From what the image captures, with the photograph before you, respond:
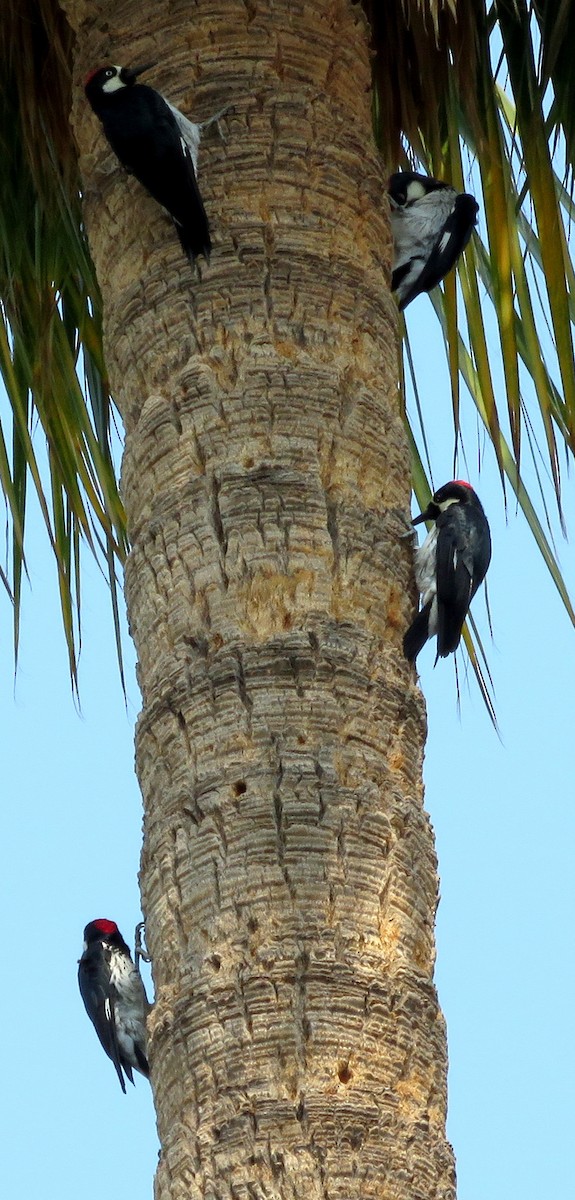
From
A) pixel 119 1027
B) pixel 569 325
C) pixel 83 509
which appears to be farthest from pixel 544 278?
pixel 119 1027

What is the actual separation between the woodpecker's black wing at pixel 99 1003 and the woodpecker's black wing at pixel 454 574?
4.56ft

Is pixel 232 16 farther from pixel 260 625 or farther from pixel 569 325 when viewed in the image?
pixel 260 625

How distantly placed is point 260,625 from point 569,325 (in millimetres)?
1704

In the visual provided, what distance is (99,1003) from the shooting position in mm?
5305

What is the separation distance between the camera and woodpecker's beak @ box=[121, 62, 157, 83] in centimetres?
436

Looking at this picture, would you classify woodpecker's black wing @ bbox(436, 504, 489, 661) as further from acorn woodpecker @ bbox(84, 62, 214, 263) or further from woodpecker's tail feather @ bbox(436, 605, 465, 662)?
acorn woodpecker @ bbox(84, 62, 214, 263)

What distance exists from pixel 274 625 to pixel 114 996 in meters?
2.04

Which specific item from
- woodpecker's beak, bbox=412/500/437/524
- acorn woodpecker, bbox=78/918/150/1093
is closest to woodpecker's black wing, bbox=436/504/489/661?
woodpecker's beak, bbox=412/500/437/524

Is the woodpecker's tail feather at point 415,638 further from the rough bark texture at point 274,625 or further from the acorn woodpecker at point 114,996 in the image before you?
the acorn woodpecker at point 114,996

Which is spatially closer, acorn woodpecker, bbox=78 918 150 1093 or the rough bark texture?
the rough bark texture

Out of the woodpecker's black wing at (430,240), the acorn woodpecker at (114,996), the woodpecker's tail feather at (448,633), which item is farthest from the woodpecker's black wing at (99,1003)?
the woodpecker's black wing at (430,240)

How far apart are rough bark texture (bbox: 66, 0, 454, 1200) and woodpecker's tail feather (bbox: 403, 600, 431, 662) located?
32mm

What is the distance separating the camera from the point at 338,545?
3.77 meters

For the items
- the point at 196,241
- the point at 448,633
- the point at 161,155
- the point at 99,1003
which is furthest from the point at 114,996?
the point at 161,155
